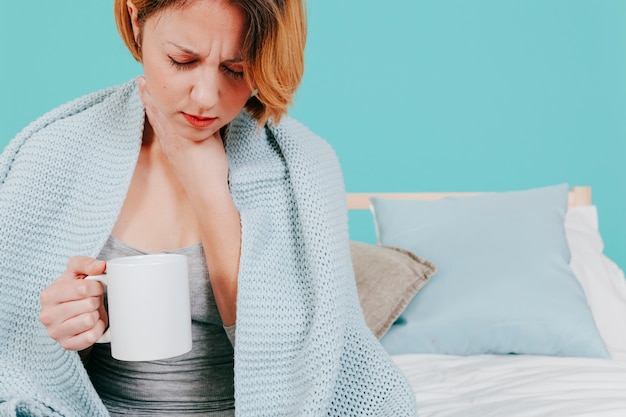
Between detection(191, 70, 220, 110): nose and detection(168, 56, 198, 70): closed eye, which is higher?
detection(168, 56, 198, 70): closed eye

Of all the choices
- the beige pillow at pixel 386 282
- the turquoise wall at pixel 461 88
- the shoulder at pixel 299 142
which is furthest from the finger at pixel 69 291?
the turquoise wall at pixel 461 88

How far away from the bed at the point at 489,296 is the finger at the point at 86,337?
79 centimetres

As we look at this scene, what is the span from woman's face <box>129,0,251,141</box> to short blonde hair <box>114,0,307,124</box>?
12 mm

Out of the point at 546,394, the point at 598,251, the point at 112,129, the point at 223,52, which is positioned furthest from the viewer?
the point at 598,251

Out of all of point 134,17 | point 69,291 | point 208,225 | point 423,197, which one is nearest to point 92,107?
point 134,17

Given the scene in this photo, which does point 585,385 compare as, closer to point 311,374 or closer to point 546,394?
point 546,394

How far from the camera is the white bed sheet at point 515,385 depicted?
4.18ft

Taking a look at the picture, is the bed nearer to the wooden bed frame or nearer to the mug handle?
the wooden bed frame

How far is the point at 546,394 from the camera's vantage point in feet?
4.50

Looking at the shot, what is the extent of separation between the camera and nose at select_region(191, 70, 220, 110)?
0.97m

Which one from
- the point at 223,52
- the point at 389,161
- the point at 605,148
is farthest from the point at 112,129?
the point at 605,148

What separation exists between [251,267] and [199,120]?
0.69 ft

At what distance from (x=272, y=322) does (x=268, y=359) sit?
0.05 m

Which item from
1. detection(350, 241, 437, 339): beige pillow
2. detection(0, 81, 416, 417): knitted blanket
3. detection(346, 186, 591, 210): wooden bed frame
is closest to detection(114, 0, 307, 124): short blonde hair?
detection(0, 81, 416, 417): knitted blanket
